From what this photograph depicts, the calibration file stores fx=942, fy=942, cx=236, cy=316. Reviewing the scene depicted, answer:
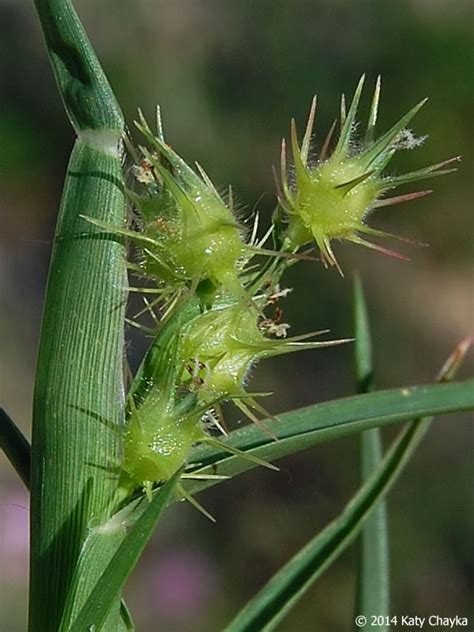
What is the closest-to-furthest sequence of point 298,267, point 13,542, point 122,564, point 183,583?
point 122,564 < point 13,542 < point 183,583 < point 298,267

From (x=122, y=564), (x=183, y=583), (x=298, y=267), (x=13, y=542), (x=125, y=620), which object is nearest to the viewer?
(x=122, y=564)

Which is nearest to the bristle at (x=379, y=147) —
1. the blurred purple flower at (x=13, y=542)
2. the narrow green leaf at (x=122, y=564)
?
the narrow green leaf at (x=122, y=564)

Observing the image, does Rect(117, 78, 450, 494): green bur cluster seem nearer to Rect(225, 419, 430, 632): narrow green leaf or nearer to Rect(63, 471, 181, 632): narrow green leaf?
Rect(63, 471, 181, 632): narrow green leaf

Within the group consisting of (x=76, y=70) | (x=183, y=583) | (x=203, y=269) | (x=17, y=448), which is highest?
(x=76, y=70)

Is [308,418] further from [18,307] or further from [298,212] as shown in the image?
[18,307]

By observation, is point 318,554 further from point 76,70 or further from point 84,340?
point 76,70

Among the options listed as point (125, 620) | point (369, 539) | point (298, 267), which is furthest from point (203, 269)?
point (298, 267)

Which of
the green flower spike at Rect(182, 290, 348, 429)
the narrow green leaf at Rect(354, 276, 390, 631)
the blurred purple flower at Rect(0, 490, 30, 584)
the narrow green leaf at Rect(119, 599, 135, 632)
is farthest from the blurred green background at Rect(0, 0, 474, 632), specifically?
the green flower spike at Rect(182, 290, 348, 429)
